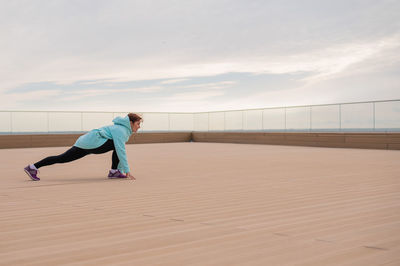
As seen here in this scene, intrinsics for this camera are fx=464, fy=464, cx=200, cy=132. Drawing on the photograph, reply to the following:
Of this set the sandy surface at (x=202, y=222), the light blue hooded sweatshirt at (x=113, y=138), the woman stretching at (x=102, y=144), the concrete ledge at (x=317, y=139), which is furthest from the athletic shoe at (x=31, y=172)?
the concrete ledge at (x=317, y=139)

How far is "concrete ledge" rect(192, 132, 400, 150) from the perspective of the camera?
17.0 meters

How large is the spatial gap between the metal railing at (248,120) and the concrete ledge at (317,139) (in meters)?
0.60

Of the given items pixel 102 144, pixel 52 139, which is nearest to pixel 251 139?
pixel 52 139

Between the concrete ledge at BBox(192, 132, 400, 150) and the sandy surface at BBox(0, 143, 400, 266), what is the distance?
36.5 feet

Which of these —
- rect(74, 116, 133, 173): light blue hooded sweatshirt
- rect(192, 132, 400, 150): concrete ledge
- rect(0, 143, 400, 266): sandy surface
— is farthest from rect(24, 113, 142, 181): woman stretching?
rect(192, 132, 400, 150): concrete ledge

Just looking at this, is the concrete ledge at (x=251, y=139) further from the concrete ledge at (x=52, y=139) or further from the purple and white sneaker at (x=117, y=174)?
the purple and white sneaker at (x=117, y=174)

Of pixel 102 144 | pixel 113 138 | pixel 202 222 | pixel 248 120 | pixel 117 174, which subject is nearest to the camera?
pixel 202 222

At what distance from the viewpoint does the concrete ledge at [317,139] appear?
17016 mm

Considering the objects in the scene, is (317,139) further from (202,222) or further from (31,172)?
(202,222)

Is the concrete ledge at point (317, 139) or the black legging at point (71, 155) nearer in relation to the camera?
the black legging at point (71, 155)

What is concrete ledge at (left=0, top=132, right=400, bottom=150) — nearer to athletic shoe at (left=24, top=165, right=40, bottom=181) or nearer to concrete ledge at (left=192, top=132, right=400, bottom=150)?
concrete ledge at (left=192, top=132, right=400, bottom=150)

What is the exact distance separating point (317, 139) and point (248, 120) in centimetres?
536

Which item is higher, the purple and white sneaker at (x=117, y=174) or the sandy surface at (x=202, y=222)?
the purple and white sneaker at (x=117, y=174)

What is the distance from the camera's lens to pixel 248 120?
79.9 ft
